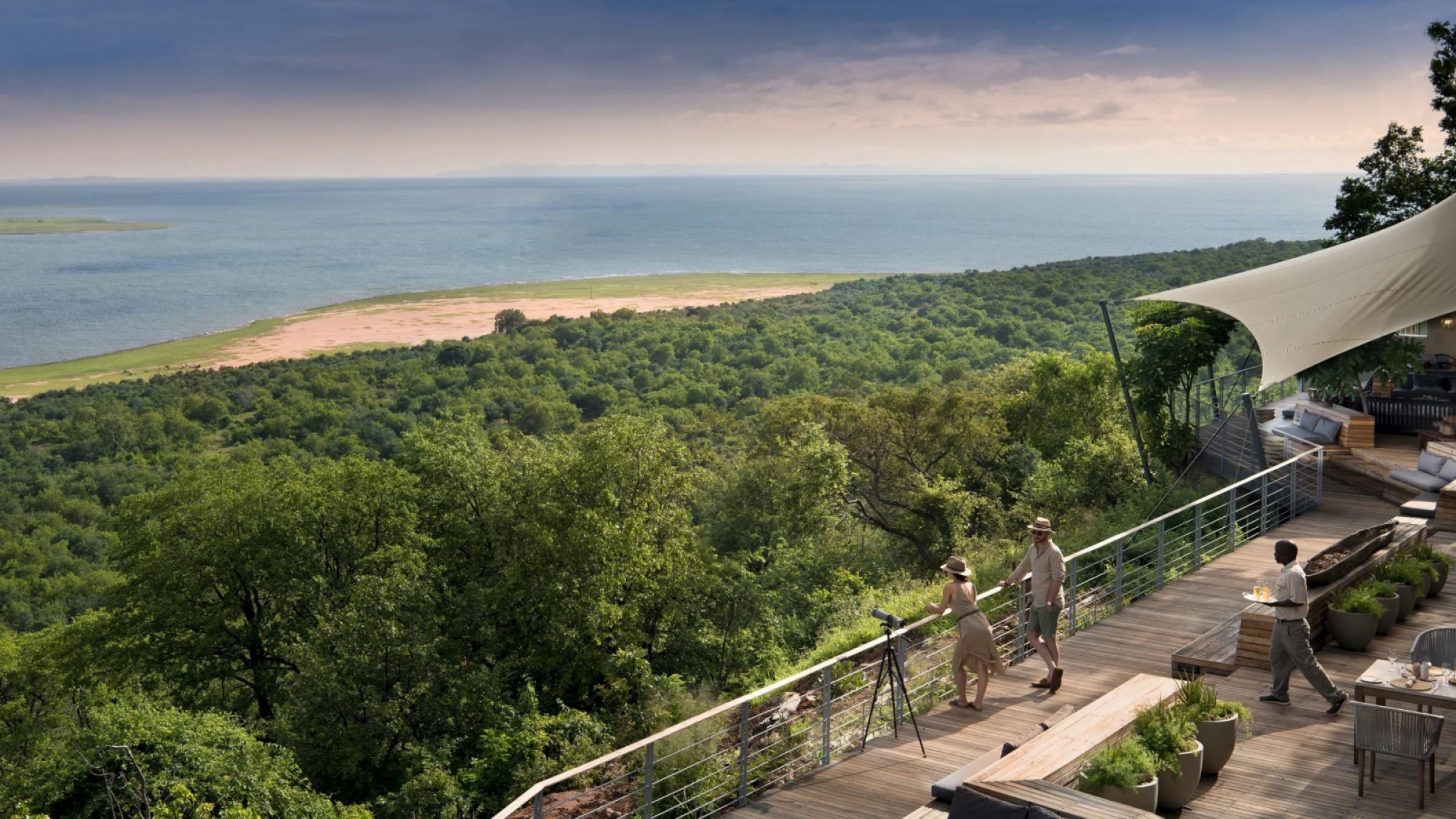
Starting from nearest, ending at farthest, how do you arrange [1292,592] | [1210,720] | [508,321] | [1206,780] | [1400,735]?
[1400,735] → [1210,720] → [1206,780] → [1292,592] → [508,321]

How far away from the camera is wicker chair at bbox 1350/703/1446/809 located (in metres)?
7.00

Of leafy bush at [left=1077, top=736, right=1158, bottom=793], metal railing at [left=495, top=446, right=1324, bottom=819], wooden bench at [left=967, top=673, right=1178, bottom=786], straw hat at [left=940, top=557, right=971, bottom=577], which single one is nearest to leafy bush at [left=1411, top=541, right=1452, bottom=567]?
metal railing at [left=495, top=446, right=1324, bottom=819]

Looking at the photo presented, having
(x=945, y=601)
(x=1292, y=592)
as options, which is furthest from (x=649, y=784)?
(x=1292, y=592)

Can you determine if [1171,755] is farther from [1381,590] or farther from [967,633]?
[1381,590]

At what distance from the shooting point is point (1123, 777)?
6.58m

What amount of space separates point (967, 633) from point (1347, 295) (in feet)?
26.7

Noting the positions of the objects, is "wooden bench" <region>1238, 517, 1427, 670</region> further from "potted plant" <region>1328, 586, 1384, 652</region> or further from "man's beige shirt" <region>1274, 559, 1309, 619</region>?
"man's beige shirt" <region>1274, 559, 1309, 619</region>

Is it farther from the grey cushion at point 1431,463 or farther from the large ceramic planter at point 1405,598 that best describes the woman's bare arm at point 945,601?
the grey cushion at point 1431,463

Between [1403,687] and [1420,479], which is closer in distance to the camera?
[1403,687]

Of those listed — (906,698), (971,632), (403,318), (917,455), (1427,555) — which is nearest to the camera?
(906,698)

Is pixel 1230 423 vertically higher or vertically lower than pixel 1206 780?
higher

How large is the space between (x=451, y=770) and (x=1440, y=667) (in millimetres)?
16296

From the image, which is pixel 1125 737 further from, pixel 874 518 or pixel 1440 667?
pixel 874 518

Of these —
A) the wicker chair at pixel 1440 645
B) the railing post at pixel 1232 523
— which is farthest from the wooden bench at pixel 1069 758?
the railing post at pixel 1232 523
